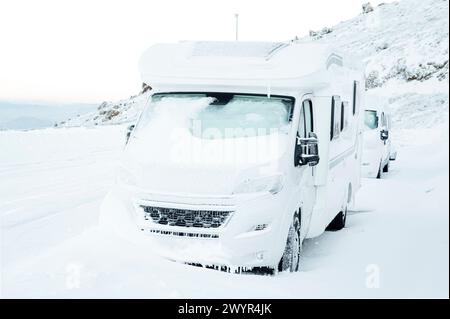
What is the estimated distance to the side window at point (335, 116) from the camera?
7587mm

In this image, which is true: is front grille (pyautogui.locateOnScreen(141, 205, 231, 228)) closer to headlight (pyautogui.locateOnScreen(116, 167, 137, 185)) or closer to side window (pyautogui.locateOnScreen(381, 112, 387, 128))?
headlight (pyautogui.locateOnScreen(116, 167, 137, 185))

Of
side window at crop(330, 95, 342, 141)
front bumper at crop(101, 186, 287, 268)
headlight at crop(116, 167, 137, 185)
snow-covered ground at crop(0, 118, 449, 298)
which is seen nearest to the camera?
snow-covered ground at crop(0, 118, 449, 298)

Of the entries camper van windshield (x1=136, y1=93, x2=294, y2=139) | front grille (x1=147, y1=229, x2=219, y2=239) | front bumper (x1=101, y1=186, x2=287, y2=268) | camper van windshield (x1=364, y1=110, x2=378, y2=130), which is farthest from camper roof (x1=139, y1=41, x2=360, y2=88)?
camper van windshield (x1=364, y1=110, x2=378, y2=130)

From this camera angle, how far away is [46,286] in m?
5.15

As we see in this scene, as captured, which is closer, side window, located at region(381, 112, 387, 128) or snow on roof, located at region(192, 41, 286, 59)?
snow on roof, located at region(192, 41, 286, 59)

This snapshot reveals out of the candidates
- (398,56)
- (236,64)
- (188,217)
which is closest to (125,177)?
(188,217)

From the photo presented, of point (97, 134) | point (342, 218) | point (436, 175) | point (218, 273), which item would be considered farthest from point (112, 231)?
point (97, 134)

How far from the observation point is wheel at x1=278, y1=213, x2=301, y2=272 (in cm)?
640

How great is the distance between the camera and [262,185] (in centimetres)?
608

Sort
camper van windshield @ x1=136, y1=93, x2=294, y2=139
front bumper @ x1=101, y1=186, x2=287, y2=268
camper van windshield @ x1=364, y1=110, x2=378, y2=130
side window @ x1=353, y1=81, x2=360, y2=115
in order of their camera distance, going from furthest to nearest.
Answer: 1. camper van windshield @ x1=364, y1=110, x2=378, y2=130
2. side window @ x1=353, y1=81, x2=360, y2=115
3. camper van windshield @ x1=136, y1=93, x2=294, y2=139
4. front bumper @ x1=101, y1=186, x2=287, y2=268

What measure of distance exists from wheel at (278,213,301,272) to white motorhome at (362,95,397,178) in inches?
362

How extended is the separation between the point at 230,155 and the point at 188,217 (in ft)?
2.54
